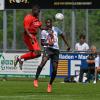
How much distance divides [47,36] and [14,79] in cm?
945

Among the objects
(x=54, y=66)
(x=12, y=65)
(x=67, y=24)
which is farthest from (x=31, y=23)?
(x=67, y=24)

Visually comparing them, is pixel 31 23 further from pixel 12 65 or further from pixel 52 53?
pixel 12 65

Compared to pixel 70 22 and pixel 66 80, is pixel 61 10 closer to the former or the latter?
pixel 70 22

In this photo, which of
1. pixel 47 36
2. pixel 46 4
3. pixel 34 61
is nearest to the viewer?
pixel 47 36

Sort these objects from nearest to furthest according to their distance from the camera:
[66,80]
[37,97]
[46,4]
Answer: [37,97] → [66,80] → [46,4]

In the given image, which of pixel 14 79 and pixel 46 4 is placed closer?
pixel 14 79

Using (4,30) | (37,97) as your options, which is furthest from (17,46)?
(37,97)

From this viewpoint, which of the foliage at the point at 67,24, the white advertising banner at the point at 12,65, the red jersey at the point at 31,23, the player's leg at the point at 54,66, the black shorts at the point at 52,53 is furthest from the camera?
the foliage at the point at 67,24

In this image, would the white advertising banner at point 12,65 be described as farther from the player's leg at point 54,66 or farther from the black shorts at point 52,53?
the player's leg at point 54,66

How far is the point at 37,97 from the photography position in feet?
47.9

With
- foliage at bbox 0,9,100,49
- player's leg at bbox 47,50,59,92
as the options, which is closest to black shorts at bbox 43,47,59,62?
player's leg at bbox 47,50,59,92

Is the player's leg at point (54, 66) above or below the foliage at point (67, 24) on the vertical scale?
below

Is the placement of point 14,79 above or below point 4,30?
below

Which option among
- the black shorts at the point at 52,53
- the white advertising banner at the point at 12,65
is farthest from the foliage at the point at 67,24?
the black shorts at the point at 52,53
